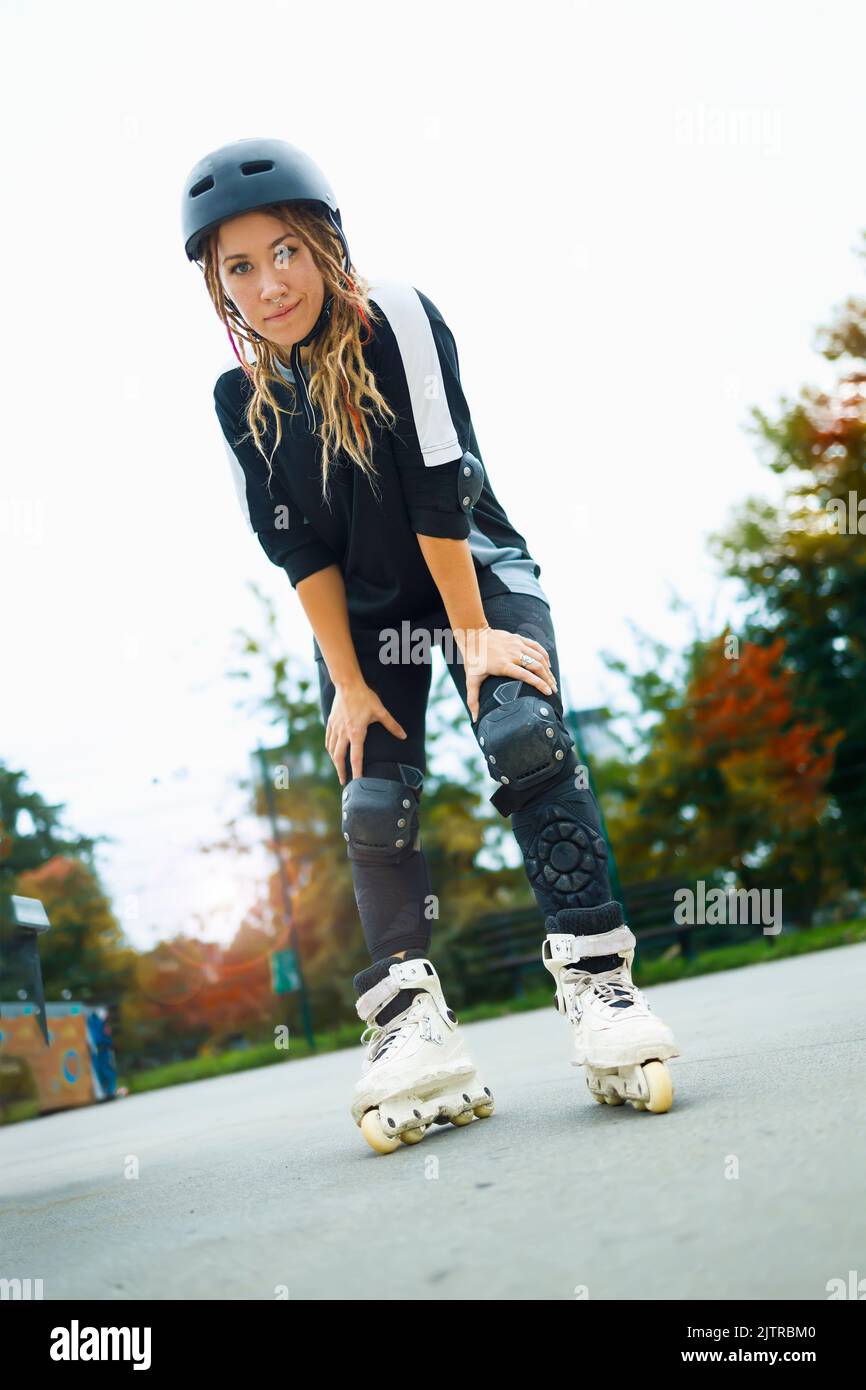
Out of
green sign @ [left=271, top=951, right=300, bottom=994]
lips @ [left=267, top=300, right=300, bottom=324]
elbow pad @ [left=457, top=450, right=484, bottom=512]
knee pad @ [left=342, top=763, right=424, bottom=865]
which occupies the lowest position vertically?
knee pad @ [left=342, top=763, right=424, bottom=865]

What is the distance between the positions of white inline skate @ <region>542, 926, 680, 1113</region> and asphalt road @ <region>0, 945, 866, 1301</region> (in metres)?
0.05

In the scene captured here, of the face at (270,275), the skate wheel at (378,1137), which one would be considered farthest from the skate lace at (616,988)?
the face at (270,275)

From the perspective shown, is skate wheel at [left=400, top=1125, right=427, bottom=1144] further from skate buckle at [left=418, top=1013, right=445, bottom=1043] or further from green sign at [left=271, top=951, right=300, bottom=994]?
green sign at [left=271, top=951, right=300, bottom=994]

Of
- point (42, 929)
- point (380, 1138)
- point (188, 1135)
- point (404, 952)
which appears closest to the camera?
point (380, 1138)

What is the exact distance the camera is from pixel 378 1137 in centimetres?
204

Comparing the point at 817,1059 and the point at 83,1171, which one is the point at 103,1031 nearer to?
the point at 83,1171

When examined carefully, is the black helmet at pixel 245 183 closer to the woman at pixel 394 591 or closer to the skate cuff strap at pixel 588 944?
the woman at pixel 394 591

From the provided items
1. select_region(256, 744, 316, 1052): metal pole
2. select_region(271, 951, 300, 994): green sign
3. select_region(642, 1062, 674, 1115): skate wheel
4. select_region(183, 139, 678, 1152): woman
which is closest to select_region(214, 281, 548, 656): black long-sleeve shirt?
select_region(183, 139, 678, 1152): woman

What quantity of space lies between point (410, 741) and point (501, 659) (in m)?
0.33

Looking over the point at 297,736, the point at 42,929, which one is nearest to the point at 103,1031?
the point at 297,736

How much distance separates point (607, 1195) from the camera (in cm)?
132

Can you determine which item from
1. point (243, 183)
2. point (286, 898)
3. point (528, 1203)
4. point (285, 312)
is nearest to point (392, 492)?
point (285, 312)

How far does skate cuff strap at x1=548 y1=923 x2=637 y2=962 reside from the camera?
6.78 feet
